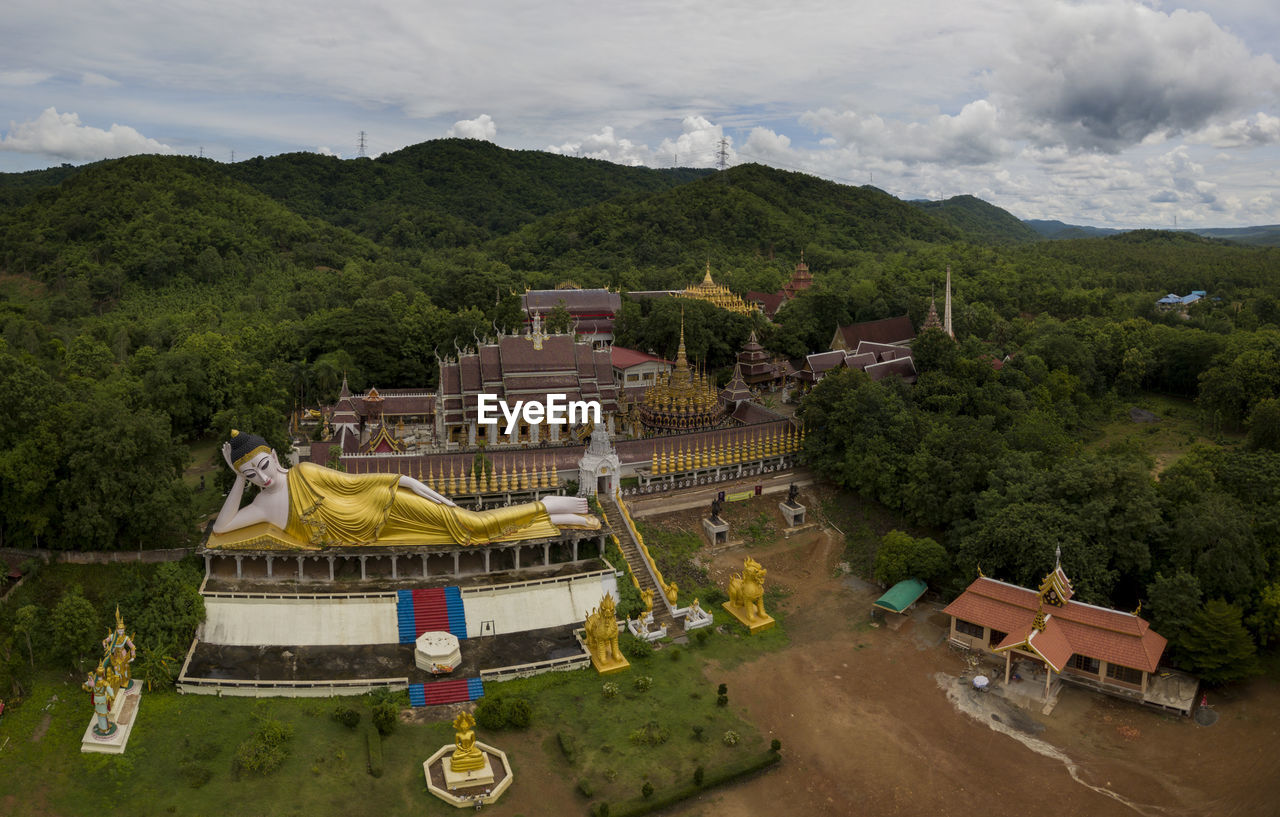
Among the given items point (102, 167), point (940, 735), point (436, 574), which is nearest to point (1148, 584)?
point (940, 735)

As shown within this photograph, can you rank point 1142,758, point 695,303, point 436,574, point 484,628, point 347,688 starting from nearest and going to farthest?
point 1142,758 → point 347,688 → point 484,628 → point 436,574 → point 695,303

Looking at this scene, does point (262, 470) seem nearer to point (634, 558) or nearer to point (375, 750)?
point (375, 750)

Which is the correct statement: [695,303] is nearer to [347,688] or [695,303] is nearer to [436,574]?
[436,574]

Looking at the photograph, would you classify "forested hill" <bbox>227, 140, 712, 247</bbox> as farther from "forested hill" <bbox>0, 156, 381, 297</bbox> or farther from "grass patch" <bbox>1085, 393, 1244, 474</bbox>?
"grass patch" <bbox>1085, 393, 1244, 474</bbox>

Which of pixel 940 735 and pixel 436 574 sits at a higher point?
pixel 436 574

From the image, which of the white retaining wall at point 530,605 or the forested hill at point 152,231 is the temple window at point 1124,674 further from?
the forested hill at point 152,231

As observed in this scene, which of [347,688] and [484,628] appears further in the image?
[484,628]

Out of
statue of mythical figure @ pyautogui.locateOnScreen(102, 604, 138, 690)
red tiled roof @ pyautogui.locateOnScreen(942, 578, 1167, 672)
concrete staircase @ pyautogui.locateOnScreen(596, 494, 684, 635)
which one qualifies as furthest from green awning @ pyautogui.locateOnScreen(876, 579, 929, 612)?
statue of mythical figure @ pyautogui.locateOnScreen(102, 604, 138, 690)
